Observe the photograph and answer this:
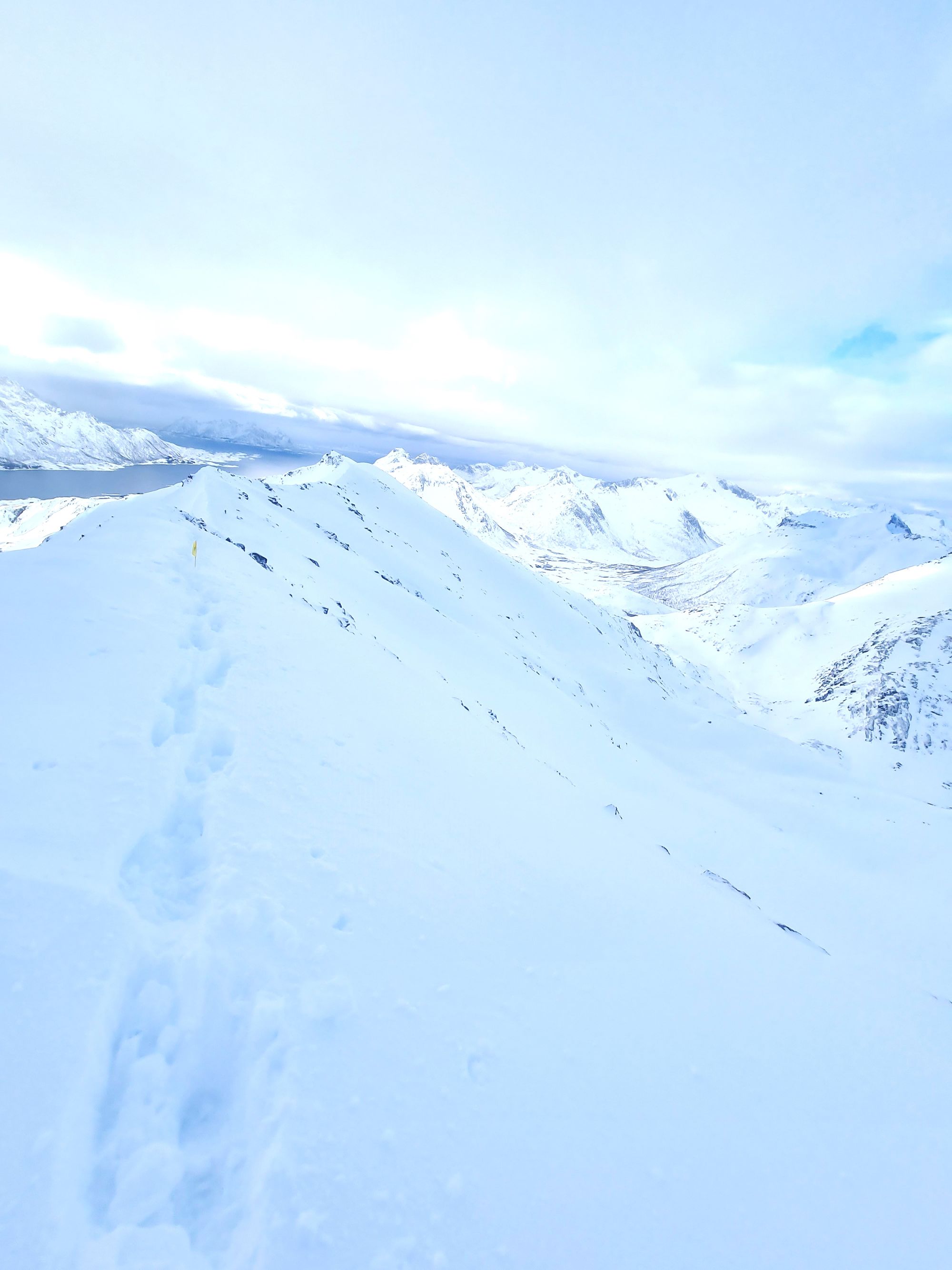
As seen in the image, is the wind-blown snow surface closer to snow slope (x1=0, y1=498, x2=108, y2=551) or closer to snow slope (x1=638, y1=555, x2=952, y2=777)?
snow slope (x1=638, y1=555, x2=952, y2=777)

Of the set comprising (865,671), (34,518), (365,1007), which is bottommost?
(865,671)

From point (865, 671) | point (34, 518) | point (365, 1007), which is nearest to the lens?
point (365, 1007)

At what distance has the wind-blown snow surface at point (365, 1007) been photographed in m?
4.42

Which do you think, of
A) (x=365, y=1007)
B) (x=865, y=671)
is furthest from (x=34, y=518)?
(x=865, y=671)

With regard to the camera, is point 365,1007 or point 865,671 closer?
point 365,1007

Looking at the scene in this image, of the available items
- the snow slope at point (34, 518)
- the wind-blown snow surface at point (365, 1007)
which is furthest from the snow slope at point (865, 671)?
the snow slope at point (34, 518)

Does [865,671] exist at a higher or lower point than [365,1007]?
lower

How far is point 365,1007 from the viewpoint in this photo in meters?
6.06

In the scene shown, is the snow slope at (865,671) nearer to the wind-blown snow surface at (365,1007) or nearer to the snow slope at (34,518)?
the wind-blown snow surface at (365,1007)

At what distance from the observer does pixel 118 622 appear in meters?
12.0

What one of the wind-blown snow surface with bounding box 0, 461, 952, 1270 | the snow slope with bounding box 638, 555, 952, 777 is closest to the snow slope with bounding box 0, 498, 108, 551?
the wind-blown snow surface with bounding box 0, 461, 952, 1270

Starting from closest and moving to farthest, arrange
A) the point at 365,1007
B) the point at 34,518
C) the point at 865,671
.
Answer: the point at 365,1007 → the point at 865,671 → the point at 34,518

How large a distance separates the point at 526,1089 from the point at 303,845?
4.35m

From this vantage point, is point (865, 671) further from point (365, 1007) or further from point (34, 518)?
point (34, 518)
